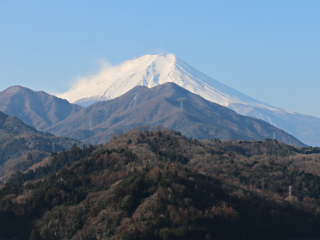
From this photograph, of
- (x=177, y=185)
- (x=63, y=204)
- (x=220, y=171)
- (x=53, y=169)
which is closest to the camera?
(x=177, y=185)

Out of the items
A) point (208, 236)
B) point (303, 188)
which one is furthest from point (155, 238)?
point (303, 188)

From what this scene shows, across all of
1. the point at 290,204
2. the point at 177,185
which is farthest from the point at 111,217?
the point at 290,204

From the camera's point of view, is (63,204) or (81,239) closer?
(81,239)

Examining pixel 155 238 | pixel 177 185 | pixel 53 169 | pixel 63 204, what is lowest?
pixel 53 169

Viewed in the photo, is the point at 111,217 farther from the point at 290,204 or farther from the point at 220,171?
the point at 220,171

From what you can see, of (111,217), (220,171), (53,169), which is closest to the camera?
(111,217)

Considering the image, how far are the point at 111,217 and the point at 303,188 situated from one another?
7031 centimetres

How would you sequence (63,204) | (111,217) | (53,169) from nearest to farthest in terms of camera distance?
(111,217), (63,204), (53,169)

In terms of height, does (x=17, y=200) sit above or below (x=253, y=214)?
below

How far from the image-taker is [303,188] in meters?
151

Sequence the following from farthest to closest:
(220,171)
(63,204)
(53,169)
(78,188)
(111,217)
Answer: (53,169)
(220,171)
(78,188)
(63,204)
(111,217)

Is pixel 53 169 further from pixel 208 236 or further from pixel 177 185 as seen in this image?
pixel 208 236

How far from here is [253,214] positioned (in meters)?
106

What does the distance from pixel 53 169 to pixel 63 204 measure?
78736 millimetres
